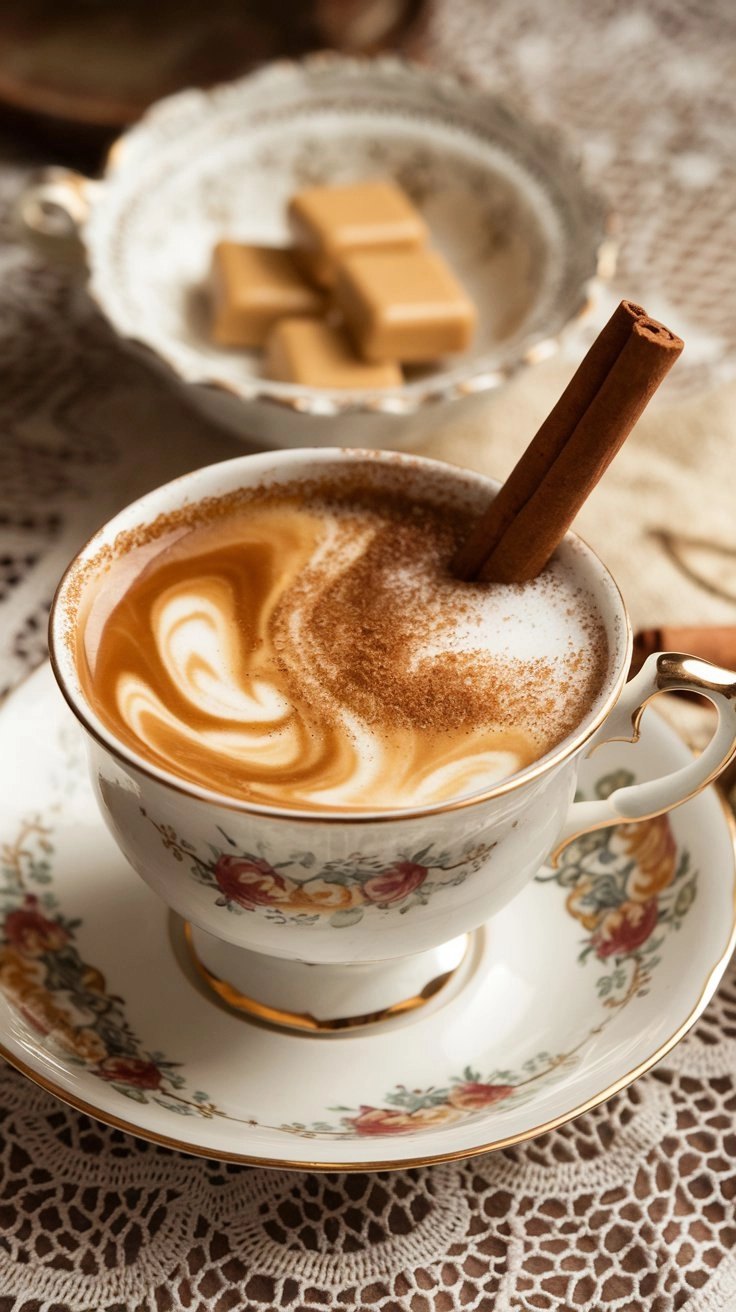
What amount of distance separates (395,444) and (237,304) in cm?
27

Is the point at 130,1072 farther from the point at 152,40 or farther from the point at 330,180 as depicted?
the point at 152,40

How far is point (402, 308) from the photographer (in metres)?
1.47

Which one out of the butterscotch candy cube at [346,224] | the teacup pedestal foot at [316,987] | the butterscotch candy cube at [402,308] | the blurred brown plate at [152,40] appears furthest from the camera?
the blurred brown plate at [152,40]

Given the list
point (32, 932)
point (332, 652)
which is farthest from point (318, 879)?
point (32, 932)

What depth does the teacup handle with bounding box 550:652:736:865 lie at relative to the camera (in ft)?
2.74

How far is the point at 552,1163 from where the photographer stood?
879 mm

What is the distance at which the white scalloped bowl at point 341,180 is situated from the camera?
1367 millimetres

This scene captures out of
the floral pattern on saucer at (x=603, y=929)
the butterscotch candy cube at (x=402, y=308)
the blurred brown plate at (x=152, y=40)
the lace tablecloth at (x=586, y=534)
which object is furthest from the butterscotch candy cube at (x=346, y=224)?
the floral pattern on saucer at (x=603, y=929)

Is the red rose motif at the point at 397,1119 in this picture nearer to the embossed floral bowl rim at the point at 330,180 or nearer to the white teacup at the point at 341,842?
the white teacup at the point at 341,842

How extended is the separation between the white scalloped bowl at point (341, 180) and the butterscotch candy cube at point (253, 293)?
0.03 meters

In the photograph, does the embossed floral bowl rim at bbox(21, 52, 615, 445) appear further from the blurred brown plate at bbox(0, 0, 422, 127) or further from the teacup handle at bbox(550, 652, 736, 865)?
the teacup handle at bbox(550, 652, 736, 865)

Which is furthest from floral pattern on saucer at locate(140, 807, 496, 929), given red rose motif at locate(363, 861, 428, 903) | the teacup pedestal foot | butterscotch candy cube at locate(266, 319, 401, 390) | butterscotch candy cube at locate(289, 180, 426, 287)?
butterscotch candy cube at locate(289, 180, 426, 287)

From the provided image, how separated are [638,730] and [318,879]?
0.25 m

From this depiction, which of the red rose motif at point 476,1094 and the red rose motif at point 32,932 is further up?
the red rose motif at point 476,1094
